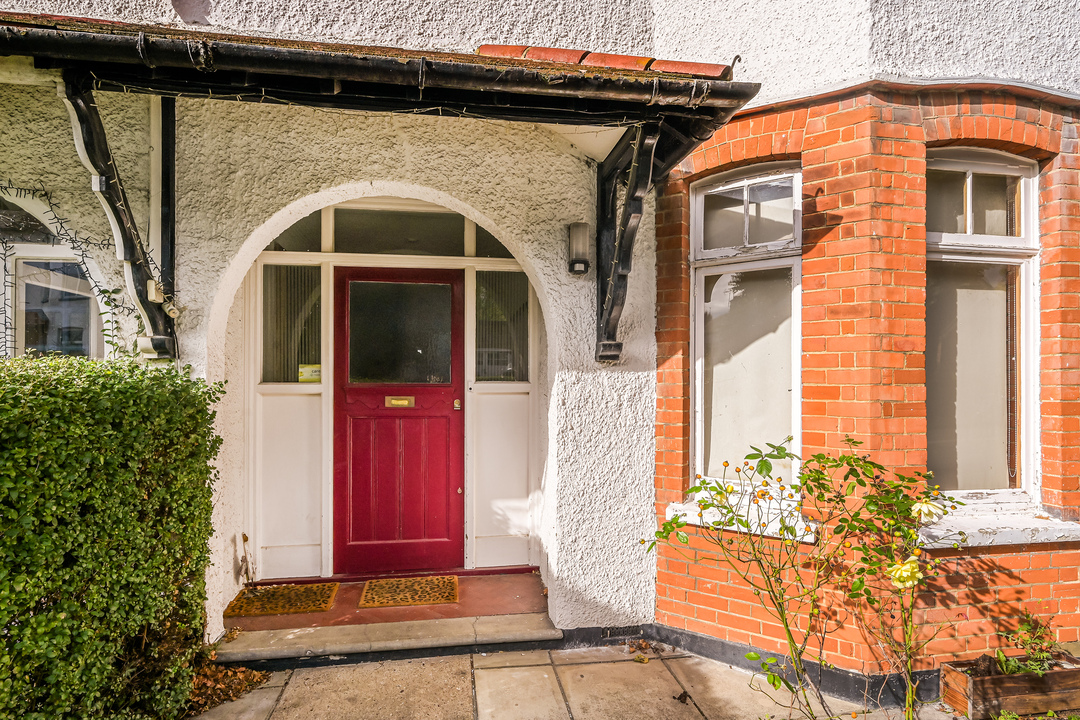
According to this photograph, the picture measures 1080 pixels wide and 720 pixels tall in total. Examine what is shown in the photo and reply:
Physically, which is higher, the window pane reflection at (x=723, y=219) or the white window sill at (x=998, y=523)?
the window pane reflection at (x=723, y=219)

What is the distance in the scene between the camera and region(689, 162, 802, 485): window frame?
3162 mm

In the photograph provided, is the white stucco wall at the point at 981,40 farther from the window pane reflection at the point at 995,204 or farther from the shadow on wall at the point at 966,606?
the shadow on wall at the point at 966,606

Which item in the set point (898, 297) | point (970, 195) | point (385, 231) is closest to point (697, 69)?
point (898, 297)

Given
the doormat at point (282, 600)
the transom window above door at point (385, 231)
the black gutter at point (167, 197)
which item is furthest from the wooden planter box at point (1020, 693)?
the black gutter at point (167, 197)

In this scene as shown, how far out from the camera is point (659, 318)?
3477 mm

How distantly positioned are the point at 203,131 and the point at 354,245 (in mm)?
1262

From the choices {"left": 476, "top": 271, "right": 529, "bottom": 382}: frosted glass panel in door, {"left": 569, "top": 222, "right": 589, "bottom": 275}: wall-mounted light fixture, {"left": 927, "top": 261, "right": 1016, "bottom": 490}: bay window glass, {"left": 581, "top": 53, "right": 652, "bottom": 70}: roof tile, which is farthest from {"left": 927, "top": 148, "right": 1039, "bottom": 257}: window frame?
{"left": 476, "top": 271, "right": 529, "bottom": 382}: frosted glass panel in door

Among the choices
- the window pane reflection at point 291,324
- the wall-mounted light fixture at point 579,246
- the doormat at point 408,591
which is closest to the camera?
the wall-mounted light fixture at point 579,246

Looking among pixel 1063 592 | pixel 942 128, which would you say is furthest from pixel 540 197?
pixel 1063 592

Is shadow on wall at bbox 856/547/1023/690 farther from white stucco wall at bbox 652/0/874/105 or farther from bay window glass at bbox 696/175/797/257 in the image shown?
white stucco wall at bbox 652/0/874/105

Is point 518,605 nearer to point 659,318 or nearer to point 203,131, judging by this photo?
point 659,318

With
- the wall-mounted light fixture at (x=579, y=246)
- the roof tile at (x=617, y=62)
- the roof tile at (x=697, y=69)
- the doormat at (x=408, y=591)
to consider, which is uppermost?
the roof tile at (x=617, y=62)

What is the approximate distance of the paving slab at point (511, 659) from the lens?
3.21m

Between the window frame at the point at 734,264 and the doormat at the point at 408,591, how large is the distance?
1942 mm
